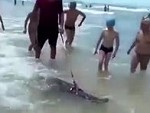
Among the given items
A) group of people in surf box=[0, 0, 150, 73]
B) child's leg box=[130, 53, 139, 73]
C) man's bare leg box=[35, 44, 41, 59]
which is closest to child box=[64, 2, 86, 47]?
man's bare leg box=[35, 44, 41, 59]

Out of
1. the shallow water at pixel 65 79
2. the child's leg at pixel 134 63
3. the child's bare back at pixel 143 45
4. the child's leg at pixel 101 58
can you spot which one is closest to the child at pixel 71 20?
the shallow water at pixel 65 79

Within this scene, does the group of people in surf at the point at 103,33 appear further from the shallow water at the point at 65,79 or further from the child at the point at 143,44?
the shallow water at the point at 65,79

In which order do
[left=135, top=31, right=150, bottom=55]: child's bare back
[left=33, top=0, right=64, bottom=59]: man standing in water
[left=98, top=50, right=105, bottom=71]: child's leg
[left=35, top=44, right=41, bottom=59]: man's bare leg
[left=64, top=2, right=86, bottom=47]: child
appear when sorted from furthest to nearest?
[left=64, top=2, right=86, bottom=47]: child → [left=35, top=44, right=41, bottom=59]: man's bare leg → [left=98, top=50, right=105, bottom=71]: child's leg → [left=33, top=0, right=64, bottom=59]: man standing in water → [left=135, top=31, right=150, bottom=55]: child's bare back

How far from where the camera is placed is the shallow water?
25.1 feet

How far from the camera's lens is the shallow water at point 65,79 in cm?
766

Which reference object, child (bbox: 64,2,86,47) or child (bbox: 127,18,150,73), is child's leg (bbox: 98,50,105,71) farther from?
child (bbox: 64,2,86,47)

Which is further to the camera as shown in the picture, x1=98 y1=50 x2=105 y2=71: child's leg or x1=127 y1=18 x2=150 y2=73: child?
x1=98 y1=50 x2=105 y2=71: child's leg

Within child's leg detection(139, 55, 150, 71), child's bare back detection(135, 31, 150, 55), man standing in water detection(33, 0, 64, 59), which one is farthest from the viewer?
man standing in water detection(33, 0, 64, 59)

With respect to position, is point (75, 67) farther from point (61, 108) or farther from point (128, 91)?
point (61, 108)

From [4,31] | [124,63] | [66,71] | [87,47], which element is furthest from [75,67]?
[4,31]

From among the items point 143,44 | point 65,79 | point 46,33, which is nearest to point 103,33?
point 143,44

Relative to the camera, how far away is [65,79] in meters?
9.51

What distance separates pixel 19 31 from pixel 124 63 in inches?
254

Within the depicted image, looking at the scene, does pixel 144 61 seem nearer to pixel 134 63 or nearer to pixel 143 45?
pixel 134 63
